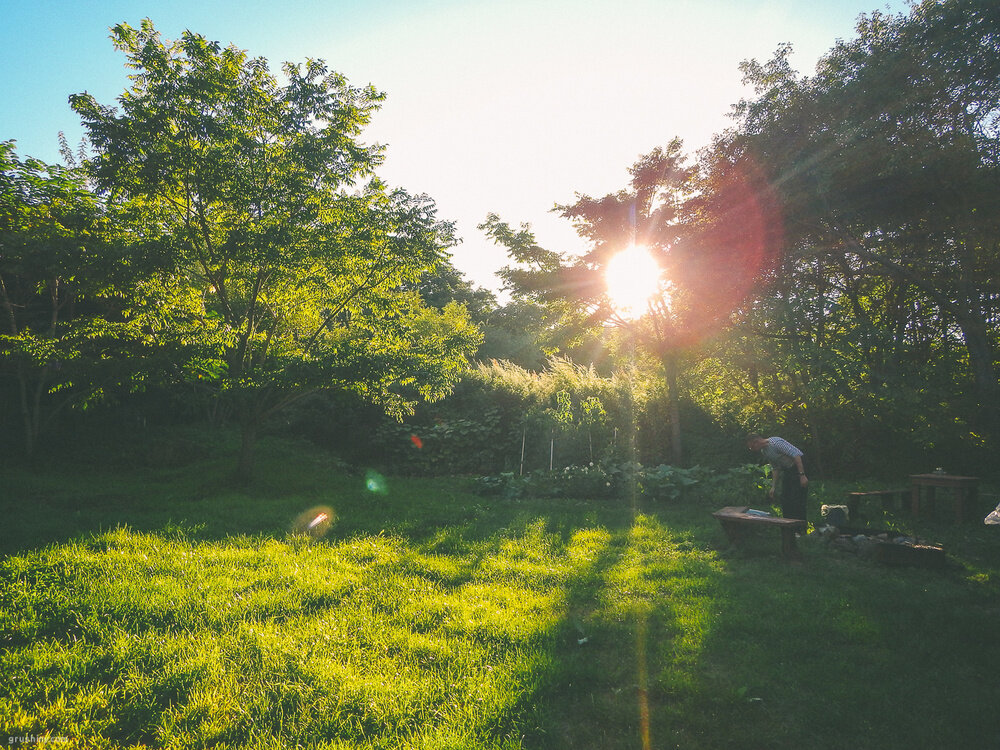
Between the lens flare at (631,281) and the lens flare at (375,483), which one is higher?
the lens flare at (631,281)

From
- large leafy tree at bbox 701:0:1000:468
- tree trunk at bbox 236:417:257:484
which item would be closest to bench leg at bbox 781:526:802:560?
large leafy tree at bbox 701:0:1000:468

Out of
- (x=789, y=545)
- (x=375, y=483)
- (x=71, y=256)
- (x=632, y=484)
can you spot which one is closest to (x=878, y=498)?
(x=632, y=484)

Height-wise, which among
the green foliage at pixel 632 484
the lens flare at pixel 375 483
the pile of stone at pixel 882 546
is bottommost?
the lens flare at pixel 375 483

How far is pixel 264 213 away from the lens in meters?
8.77

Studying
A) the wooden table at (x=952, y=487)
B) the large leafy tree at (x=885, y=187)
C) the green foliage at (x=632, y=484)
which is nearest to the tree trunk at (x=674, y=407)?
the green foliage at (x=632, y=484)

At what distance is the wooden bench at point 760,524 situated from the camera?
18.6ft

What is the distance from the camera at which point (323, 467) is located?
1255 centimetres

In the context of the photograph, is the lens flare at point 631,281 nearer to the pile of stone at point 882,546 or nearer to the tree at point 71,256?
Answer: the pile of stone at point 882,546

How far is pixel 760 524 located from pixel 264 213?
9.23 metres

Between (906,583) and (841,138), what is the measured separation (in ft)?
24.3

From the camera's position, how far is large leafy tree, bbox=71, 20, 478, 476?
8.30 metres

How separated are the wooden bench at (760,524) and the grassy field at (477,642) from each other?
0.67 ft

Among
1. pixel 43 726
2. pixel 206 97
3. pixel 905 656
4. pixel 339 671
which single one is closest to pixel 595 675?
pixel 339 671

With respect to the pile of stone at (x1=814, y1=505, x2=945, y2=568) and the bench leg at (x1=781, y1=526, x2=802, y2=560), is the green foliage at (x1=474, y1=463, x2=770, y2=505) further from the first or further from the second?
the bench leg at (x1=781, y1=526, x2=802, y2=560)
